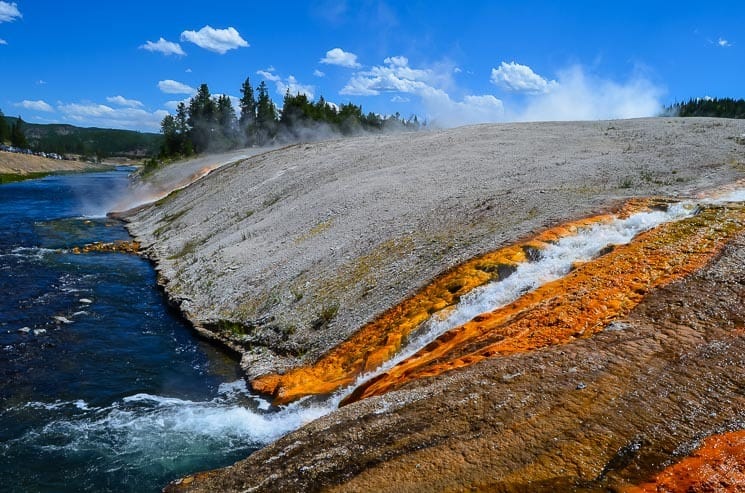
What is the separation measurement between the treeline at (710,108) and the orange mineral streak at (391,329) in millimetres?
89910

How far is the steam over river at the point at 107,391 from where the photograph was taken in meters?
10.2

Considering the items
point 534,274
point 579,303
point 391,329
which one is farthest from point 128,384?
point 579,303

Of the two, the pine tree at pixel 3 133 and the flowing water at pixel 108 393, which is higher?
the pine tree at pixel 3 133

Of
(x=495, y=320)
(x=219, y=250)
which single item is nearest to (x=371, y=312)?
(x=495, y=320)

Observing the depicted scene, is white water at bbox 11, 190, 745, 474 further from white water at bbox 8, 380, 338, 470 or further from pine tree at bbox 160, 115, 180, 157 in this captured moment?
pine tree at bbox 160, 115, 180, 157

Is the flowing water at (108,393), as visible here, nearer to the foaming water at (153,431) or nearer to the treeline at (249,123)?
the foaming water at (153,431)

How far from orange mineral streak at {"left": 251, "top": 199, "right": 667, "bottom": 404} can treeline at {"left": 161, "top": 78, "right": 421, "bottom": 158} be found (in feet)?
257

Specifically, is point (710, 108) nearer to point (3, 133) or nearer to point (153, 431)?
point (153, 431)

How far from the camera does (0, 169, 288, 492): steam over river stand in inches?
403

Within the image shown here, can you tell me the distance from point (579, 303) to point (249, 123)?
99.2 meters

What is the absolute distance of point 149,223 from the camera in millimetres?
39438

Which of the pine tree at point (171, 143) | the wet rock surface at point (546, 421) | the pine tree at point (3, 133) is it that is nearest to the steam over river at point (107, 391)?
the wet rock surface at point (546, 421)

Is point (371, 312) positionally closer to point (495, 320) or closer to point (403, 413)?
point (495, 320)

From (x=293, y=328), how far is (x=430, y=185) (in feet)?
38.9
